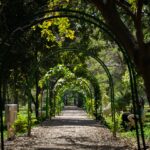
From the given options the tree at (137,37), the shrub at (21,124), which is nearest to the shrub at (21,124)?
the shrub at (21,124)

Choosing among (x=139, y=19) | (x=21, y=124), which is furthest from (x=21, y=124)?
(x=139, y=19)

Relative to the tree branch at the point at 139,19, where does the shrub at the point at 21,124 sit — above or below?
below

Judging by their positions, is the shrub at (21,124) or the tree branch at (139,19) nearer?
the tree branch at (139,19)

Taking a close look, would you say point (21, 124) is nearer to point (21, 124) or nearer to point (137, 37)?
point (21, 124)

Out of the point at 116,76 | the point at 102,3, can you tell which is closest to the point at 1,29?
the point at 102,3

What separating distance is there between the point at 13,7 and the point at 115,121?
514 cm

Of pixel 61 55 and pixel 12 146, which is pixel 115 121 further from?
pixel 61 55

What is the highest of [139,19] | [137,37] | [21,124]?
[139,19]

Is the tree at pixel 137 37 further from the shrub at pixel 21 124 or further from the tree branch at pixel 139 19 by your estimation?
the shrub at pixel 21 124

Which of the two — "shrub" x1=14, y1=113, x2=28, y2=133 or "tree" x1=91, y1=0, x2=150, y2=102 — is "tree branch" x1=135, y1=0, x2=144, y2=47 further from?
"shrub" x1=14, y1=113, x2=28, y2=133

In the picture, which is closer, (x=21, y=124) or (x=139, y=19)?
(x=139, y=19)

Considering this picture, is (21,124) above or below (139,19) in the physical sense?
below

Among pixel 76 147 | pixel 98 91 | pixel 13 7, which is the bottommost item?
pixel 76 147

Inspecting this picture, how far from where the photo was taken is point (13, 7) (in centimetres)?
1549
